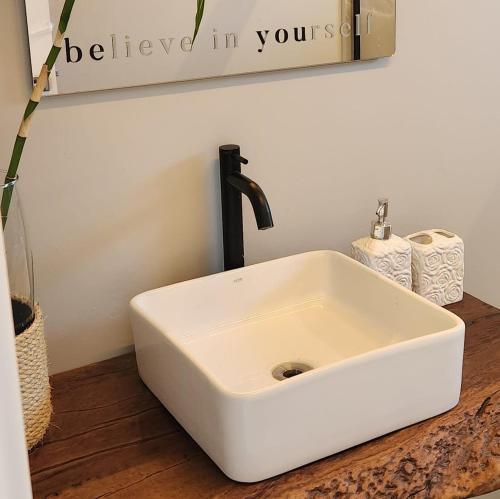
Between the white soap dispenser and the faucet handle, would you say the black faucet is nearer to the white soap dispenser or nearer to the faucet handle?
the faucet handle

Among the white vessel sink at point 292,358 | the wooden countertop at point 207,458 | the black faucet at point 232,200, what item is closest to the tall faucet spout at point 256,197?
the black faucet at point 232,200

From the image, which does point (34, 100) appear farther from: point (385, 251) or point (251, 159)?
point (385, 251)

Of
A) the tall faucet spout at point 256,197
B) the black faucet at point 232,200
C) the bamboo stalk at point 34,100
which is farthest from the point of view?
the black faucet at point 232,200

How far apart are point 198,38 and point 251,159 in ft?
0.70

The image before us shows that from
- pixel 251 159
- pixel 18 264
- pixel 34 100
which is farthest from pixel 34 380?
pixel 251 159

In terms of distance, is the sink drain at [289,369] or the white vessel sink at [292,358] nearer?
the white vessel sink at [292,358]

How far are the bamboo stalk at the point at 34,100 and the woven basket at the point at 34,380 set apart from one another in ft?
0.45

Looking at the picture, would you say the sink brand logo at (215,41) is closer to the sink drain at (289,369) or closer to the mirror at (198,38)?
the mirror at (198,38)

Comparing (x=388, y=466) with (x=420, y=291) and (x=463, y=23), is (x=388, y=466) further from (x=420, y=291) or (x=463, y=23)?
(x=463, y=23)

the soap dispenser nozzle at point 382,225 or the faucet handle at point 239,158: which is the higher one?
the faucet handle at point 239,158

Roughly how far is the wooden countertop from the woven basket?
1.3 inches

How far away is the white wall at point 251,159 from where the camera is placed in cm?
112

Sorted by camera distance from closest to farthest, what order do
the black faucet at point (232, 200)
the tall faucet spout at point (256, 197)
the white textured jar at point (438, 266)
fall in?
the tall faucet spout at point (256, 197) < the black faucet at point (232, 200) < the white textured jar at point (438, 266)

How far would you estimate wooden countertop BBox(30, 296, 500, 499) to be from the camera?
940 millimetres
